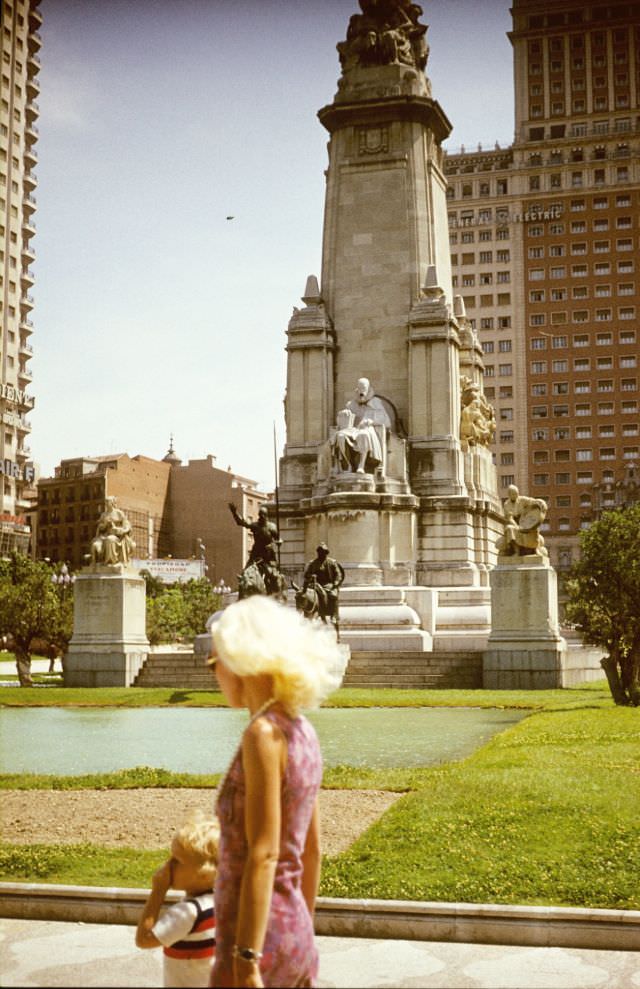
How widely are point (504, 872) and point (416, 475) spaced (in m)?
30.3

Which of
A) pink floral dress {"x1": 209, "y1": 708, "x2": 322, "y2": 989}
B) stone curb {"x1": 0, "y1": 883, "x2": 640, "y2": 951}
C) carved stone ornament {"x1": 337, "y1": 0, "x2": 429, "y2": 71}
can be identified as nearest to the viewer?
pink floral dress {"x1": 209, "y1": 708, "x2": 322, "y2": 989}

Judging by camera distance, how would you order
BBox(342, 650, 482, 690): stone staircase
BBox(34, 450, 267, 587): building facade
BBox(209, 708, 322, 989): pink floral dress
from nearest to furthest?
BBox(209, 708, 322, 989): pink floral dress, BBox(342, 650, 482, 690): stone staircase, BBox(34, 450, 267, 587): building facade

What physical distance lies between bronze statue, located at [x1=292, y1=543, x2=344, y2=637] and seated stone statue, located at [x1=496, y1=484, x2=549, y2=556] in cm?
440

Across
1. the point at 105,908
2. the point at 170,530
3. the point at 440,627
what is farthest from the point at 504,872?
the point at 170,530

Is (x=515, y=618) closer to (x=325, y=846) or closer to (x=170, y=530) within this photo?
(x=325, y=846)

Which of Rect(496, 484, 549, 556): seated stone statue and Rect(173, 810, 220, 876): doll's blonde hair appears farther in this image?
Rect(496, 484, 549, 556): seated stone statue

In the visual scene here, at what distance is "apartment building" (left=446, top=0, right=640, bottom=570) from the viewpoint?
380 ft

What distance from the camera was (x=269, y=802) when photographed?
394 cm

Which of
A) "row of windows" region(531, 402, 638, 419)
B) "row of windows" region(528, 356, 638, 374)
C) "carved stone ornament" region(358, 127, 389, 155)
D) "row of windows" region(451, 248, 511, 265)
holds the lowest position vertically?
"carved stone ornament" region(358, 127, 389, 155)

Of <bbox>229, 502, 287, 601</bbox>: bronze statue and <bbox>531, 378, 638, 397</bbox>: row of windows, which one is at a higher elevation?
<bbox>531, 378, 638, 397</bbox>: row of windows

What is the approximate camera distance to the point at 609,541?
26609 millimetres

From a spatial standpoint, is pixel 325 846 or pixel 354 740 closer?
pixel 325 846

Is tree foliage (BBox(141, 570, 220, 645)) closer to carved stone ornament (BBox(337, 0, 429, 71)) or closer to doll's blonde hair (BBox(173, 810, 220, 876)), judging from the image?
carved stone ornament (BBox(337, 0, 429, 71))

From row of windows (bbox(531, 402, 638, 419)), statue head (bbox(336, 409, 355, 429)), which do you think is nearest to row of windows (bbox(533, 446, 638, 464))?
row of windows (bbox(531, 402, 638, 419))
